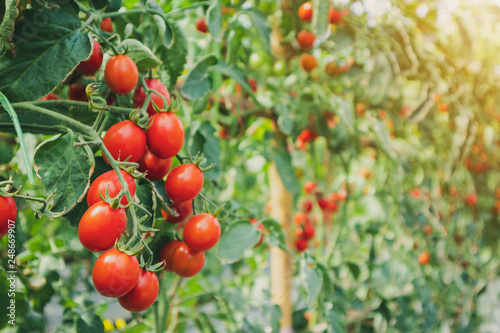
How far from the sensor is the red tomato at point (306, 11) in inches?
35.4

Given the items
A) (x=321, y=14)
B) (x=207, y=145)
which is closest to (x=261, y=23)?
(x=321, y=14)

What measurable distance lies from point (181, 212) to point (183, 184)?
0.07 m

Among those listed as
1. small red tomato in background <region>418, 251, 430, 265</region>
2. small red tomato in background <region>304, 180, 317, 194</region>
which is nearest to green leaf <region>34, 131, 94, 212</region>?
small red tomato in background <region>304, 180, 317, 194</region>

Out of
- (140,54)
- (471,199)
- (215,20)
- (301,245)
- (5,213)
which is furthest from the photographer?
(471,199)

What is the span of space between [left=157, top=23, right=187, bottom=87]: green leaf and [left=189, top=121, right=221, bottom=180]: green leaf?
0.50 ft

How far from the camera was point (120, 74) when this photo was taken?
1.26 ft

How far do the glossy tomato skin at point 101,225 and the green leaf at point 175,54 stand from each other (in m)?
0.23

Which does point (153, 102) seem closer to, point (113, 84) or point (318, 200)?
point (113, 84)

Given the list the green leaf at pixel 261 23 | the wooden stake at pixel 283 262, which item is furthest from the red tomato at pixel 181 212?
the wooden stake at pixel 283 262

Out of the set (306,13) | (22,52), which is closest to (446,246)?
(306,13)

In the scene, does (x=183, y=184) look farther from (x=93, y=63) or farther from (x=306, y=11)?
(x=306, y=11)

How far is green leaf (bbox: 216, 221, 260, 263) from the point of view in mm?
590

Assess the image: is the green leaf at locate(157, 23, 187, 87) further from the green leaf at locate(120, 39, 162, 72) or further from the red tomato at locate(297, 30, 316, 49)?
the red tomato at locate(297, 30, 316, 49)

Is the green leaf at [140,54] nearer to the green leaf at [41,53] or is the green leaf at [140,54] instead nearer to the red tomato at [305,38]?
the green leaf at [41,53]
